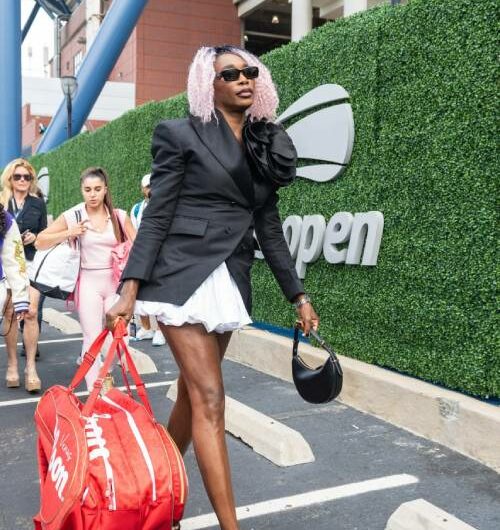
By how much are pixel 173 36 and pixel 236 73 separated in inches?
1170

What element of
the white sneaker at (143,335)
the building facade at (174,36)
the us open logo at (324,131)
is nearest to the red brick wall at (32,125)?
the building facade at (174,36)

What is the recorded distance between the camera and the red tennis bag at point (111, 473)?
Answer: 91.9 inches

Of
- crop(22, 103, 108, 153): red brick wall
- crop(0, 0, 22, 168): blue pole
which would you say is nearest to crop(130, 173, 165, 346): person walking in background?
crop(0, 0, 22, 168): blue pole

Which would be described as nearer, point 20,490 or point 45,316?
point 20,490

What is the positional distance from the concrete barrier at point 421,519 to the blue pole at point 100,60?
1874 centimetres

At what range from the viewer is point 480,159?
4270mm

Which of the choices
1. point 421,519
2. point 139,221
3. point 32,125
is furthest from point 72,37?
point 421,519

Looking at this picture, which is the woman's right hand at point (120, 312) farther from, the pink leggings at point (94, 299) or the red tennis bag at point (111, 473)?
the pink leggings at point (94, 299)

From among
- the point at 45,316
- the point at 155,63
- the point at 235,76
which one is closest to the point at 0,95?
the point at 155,63

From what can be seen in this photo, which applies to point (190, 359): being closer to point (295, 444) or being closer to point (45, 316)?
point (295, 444)

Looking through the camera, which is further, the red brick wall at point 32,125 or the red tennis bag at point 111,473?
the red brick wall at point 32,125

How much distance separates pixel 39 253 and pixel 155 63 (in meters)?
26.6

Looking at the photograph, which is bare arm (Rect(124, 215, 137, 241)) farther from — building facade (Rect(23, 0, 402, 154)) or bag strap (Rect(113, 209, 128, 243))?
building facade (Rect(23, 0, 402, 154))

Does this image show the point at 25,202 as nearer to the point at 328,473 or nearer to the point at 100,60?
the point at 328,473
